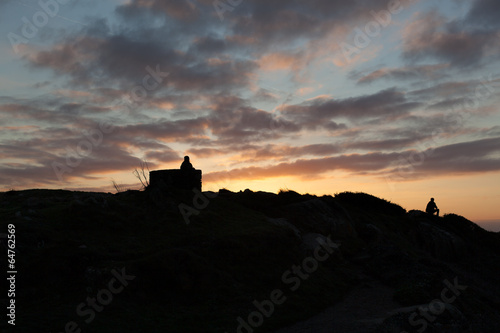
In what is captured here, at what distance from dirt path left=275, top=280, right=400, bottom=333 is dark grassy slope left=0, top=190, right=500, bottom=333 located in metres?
0.55

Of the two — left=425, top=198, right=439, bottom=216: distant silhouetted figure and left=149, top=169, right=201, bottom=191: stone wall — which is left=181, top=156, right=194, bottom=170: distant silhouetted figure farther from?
left=425, top=198, right=439, bottom=216: distant silhouetted figure

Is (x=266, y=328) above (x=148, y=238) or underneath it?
underneath

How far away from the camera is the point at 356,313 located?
17.7 meters

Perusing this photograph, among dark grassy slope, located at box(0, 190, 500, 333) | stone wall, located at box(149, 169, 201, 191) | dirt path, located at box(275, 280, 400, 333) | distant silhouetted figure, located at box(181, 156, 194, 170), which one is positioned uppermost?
distant silhouetted figure, located at box(181, 156, 194, 170)

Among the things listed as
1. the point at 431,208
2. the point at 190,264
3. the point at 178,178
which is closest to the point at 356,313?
the point at 190,264

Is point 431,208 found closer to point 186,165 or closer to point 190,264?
point 186,165

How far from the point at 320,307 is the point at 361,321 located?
3186mm

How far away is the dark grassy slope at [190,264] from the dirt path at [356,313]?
0.55 metres

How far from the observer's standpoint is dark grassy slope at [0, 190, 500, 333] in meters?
15.1

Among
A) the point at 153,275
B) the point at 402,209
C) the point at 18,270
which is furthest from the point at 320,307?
the point at 402,209

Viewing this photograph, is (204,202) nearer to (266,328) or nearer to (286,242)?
(286,242)

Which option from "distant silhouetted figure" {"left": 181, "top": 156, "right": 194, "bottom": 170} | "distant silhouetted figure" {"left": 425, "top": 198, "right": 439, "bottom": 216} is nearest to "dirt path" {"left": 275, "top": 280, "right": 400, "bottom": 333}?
"distant silhouetted figure" {"left": 181, "top": 156, "right": 194, "bottom": 170}

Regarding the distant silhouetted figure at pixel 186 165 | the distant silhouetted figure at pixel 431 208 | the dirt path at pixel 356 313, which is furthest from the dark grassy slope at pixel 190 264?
the distant silhouetted figure at pixel 431 208

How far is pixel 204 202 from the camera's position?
85.4ft
